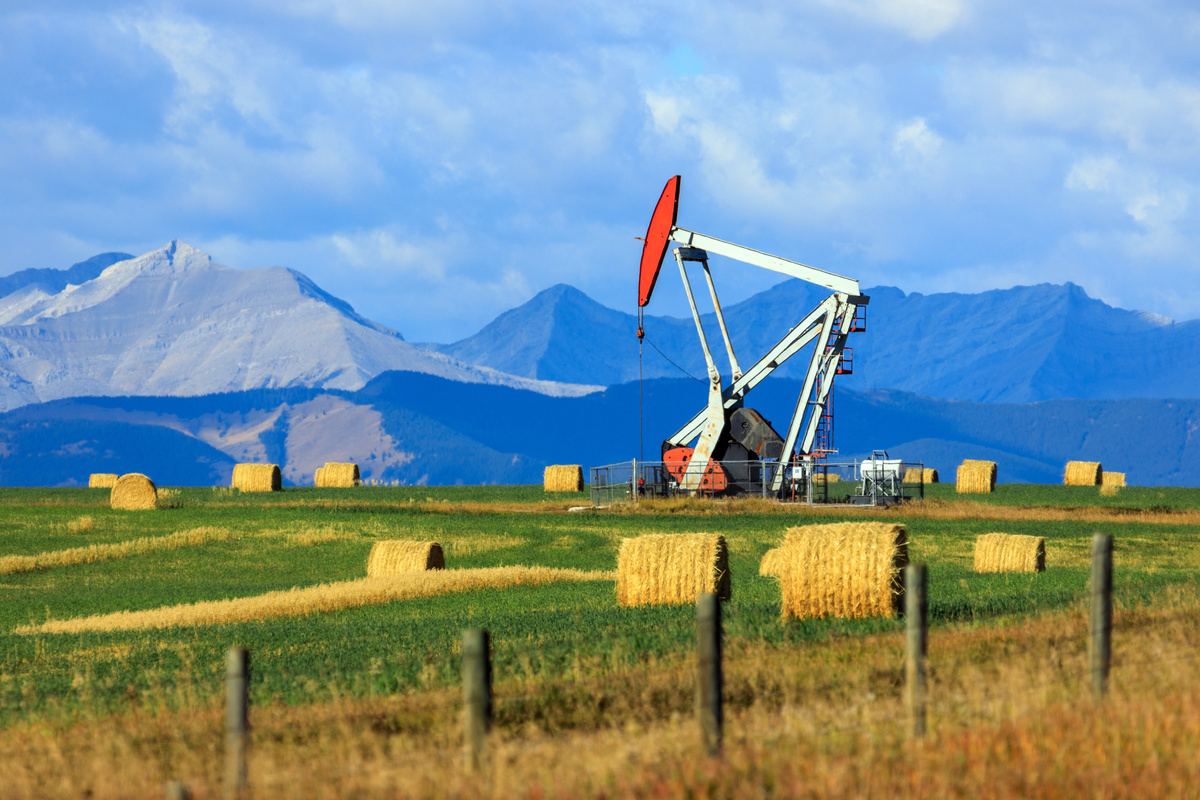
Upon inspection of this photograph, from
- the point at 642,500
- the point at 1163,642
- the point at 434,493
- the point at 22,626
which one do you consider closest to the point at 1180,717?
the point at 1163,642

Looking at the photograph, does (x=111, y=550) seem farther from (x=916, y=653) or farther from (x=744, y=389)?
(x=916, y=653)

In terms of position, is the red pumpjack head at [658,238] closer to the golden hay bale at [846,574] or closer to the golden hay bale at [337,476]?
the golden hay bale at [337,476]

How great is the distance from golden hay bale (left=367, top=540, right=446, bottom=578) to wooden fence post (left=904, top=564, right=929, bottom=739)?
20.7m

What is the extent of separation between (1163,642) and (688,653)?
466 cm

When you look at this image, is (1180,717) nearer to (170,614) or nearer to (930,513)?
(170,614)

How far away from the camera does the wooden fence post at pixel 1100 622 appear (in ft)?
30.6

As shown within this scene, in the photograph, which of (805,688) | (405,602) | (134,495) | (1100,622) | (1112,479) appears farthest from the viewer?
(1112,479)

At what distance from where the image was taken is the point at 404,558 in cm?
2873

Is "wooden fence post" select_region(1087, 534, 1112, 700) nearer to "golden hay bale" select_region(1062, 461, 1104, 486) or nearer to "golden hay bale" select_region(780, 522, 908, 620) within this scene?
"golden hay bale" select_region(780, 522, 908, 620)

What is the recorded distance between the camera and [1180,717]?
863 centimetres

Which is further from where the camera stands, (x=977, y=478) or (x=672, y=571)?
(x=977, y=478)

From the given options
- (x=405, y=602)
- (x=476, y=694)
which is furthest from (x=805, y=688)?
(x=405, y=602)

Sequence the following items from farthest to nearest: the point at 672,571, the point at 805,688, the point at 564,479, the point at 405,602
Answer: the point at 564,479 < the point at 405,602 < the point at 672,571 < the point at 805,688

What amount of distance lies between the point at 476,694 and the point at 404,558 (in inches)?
857
